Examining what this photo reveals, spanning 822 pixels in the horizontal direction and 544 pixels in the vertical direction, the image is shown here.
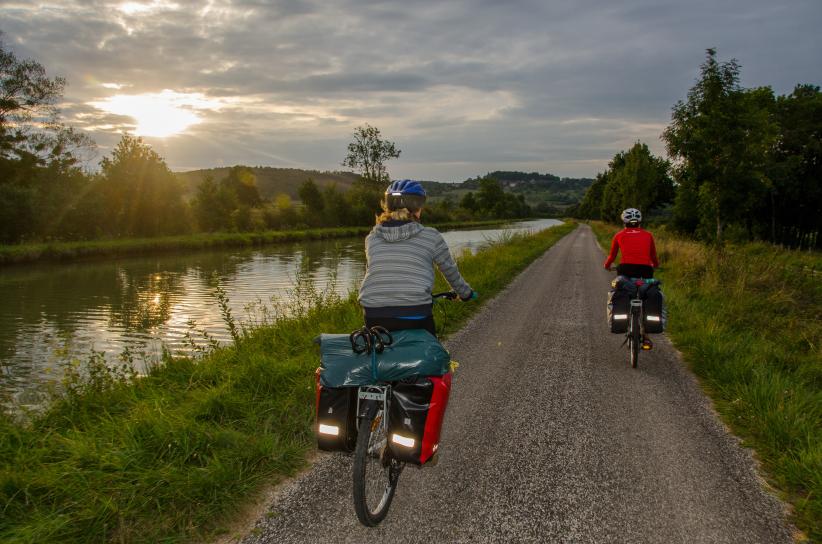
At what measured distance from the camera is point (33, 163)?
39531 mm

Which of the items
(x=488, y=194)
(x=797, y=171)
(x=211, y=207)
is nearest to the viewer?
(x=797, y=171)

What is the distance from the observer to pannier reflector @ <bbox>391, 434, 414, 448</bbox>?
3105mm

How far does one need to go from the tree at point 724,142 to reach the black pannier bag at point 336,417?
1856cm

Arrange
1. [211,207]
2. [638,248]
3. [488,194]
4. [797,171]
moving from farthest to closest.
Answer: [488,194]
[211,207]
[797,171]
[638,248]

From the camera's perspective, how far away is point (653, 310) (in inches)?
268

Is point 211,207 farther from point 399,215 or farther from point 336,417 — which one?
point 336,417

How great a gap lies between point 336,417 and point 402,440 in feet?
1.54

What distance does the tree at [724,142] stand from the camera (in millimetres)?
17094

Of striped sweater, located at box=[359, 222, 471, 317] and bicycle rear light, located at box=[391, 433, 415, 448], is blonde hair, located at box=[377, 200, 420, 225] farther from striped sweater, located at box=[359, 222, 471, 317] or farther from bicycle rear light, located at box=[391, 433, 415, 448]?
bicycle rear light, located at box=[391, 433, 415, 448]

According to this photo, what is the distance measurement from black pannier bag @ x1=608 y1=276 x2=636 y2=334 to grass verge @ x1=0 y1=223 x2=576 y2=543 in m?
4.42

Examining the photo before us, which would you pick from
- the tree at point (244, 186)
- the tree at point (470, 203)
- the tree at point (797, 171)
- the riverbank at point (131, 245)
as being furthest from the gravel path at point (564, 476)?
the tree at point (470, 203)

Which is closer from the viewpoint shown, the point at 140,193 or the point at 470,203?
the point at 140,193

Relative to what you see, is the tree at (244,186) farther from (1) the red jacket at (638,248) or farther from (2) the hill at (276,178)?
(1) the red jacket at (638,248)

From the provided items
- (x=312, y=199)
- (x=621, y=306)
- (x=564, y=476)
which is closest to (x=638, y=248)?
(x=621, y=306)
